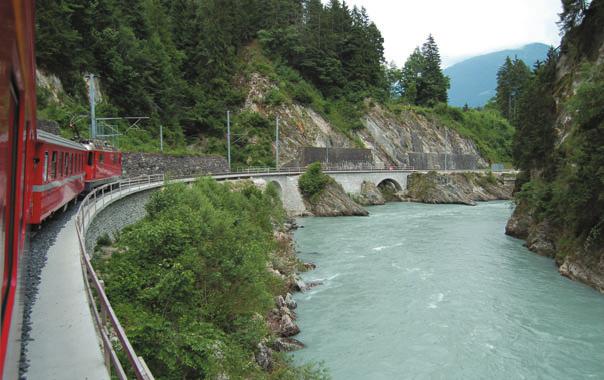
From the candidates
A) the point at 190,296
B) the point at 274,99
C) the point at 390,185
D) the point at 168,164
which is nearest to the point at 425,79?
the point at 390,185

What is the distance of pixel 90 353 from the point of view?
554 cm

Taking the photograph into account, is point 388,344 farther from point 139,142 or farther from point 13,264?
point 139,142

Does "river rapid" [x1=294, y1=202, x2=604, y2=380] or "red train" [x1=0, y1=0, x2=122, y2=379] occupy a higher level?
"red train" [x1=0, y1=0, x2=122, y2=379]

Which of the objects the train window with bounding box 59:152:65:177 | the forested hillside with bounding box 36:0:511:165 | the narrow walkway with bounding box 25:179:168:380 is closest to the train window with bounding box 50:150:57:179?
the train window with bounding box 59:152:65:177

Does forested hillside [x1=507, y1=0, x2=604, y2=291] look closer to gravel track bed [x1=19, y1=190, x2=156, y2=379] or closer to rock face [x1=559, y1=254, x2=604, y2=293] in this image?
rock face [x1=559, y1=254, x2=604, y2=293]

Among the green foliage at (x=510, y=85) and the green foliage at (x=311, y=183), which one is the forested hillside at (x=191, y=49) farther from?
the green foliage at (x=510, y=85)

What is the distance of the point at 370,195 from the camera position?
196 ft

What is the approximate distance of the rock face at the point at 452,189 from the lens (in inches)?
2457

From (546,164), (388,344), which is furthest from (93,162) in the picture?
(546,164)

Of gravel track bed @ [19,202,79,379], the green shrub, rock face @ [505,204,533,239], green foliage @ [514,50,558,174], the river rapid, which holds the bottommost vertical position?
the river rapid

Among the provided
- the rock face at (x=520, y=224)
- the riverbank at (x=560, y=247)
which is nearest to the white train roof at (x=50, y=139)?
the riverbank at (x=560, y=247)

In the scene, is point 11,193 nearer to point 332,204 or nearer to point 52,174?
point 52,174

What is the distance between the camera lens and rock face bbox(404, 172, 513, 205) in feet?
205

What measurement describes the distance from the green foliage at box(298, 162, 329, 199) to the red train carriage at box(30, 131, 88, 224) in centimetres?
3282
